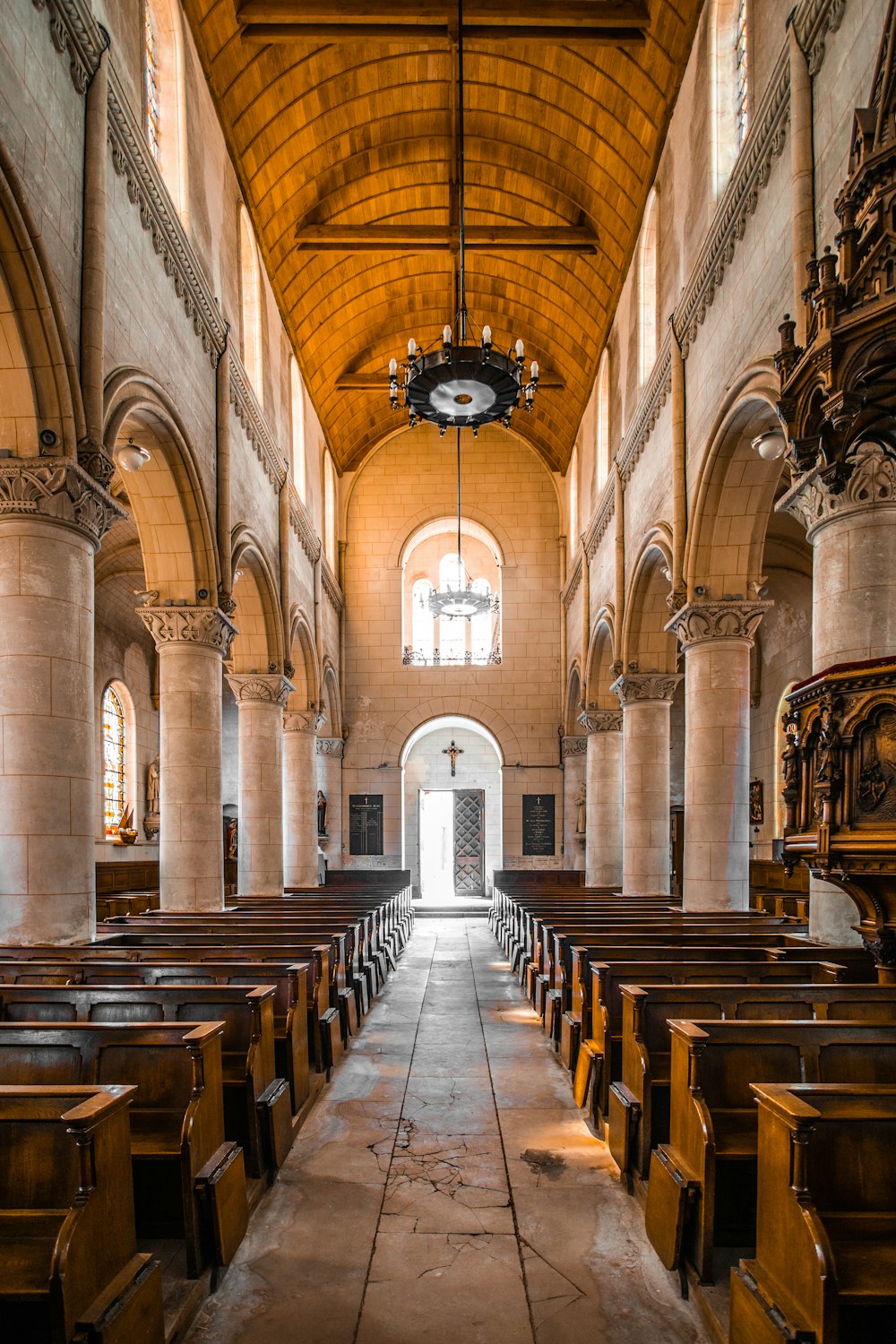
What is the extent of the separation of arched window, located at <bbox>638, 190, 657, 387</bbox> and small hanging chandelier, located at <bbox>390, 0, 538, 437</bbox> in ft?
8.65

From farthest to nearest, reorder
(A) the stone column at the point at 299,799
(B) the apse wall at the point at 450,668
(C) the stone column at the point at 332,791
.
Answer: (B) the apse wall at the point at 450,668 < (C) the stone column at the point at 332,791 < (A) the stone column at the point at 299,799

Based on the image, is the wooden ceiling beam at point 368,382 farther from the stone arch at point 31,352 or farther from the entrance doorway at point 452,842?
the stone arch at point 31,352

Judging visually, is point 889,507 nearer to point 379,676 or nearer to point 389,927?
point 389,927

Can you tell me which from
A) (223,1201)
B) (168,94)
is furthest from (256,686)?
(223,1201)

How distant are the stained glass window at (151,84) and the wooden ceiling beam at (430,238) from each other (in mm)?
5183

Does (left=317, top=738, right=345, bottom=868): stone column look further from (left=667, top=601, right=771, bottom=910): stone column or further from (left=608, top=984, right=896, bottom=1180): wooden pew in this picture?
(left=608, top=984, right=896, bottom=1180): wooden pew

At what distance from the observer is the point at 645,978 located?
230 inches

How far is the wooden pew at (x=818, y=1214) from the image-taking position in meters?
2.80

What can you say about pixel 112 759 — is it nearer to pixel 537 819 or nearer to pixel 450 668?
pixel 450 668

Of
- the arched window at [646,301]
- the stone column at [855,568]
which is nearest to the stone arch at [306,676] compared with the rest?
the arched window at [646,301]

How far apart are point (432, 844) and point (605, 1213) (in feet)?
80.7

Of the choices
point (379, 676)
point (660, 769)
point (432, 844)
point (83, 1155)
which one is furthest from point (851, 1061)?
point (432, 844)

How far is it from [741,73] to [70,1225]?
11520 millimetres

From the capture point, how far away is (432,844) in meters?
29.0
